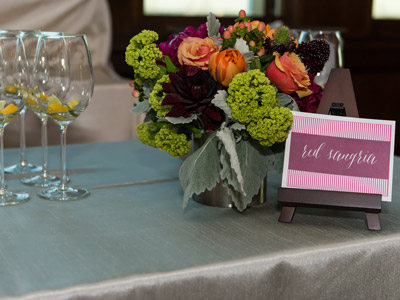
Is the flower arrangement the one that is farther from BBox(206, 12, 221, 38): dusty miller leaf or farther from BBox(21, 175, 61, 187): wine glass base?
BBox(21, 175, 61, 187): wine glass base

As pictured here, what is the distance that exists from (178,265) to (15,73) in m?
0.42

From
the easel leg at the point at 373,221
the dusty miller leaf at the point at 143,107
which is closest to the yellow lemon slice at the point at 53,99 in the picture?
the dusty miller leaf at the point at 143,107

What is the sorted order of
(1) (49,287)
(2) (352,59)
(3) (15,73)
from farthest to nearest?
(2) (352,59)
(3) (15,73)
(1) (49,287)

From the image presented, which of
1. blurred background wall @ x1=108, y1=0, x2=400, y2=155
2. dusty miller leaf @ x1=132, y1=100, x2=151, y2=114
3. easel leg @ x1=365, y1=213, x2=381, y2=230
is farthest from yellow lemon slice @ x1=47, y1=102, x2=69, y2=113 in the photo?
blurred background wall @ x1=108, y1=0, x2=400, y2=155

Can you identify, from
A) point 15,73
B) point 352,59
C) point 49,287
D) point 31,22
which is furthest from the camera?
point 352,59

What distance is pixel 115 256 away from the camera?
2.65 feet

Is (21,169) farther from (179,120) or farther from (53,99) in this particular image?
(179,120)

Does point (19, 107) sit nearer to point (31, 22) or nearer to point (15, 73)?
point (15, 73)

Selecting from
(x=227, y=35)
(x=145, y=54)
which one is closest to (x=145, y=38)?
(x=145, y=54)

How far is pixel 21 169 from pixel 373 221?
0.75m

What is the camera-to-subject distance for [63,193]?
1104 millimetres

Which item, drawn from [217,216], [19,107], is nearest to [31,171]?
[19,107]

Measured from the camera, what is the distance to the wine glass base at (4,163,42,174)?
1304 mm

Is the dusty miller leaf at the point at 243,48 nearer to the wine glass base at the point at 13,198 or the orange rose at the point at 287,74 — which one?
the orange rose at the point at 287,74
